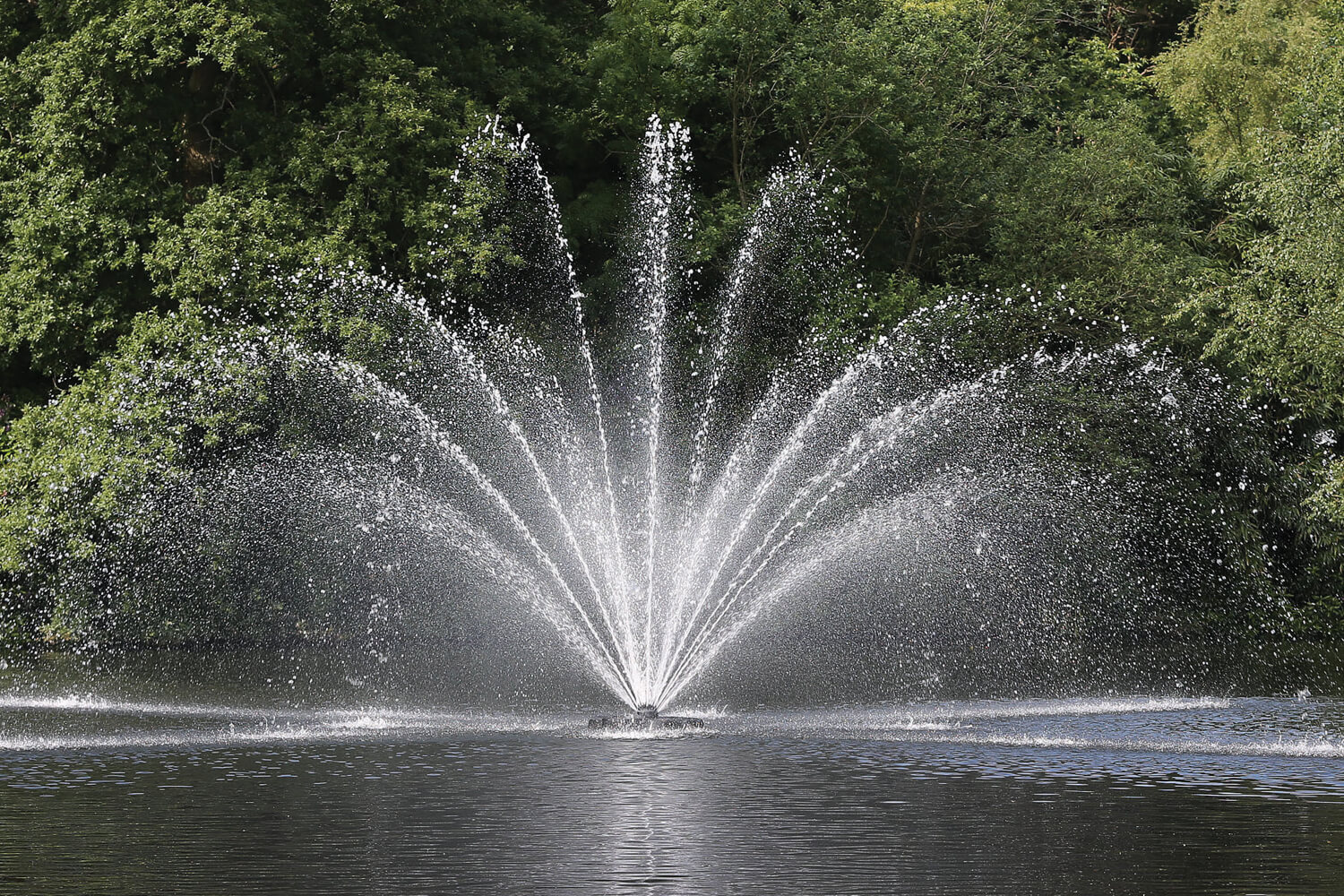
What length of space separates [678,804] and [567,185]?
1061 inches

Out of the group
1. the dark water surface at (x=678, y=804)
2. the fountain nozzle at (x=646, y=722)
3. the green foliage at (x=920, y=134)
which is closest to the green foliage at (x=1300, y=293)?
the green foliage at (x=920, y=134)

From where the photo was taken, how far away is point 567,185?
4150 centimetres

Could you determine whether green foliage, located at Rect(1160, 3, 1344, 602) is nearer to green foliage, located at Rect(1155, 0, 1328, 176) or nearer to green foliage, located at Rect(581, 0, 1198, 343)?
green foliage, located at Rect(1155, 0, 1328, 176)

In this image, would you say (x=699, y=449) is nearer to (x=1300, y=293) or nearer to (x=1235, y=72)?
(x=1300, y=293)

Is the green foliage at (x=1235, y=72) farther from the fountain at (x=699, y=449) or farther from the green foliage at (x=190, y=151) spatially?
the green foliage at (x=190, y=151)

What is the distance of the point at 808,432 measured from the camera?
1478 inches

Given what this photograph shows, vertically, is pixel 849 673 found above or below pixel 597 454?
below

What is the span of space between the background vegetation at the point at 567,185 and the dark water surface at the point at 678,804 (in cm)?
1227

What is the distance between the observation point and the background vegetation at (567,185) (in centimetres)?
3434

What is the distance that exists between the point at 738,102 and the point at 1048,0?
1227 cm

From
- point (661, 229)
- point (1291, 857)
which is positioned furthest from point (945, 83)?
point (1291, 857)

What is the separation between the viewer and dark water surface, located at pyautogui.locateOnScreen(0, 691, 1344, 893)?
1349 cm

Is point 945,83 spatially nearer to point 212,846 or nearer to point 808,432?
point 808,432

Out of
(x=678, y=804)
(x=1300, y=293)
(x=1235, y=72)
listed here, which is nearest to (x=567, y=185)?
(x=1300, y=293)
